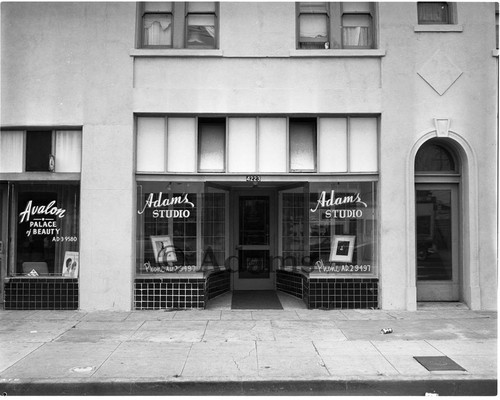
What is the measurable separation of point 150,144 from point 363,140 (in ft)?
15.5

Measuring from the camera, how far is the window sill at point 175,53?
1043 cm

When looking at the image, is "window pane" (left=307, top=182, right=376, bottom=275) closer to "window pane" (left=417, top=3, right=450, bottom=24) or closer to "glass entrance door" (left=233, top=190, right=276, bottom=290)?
"glass entrance door" (left=233, top=190, right=276, bottom=290)

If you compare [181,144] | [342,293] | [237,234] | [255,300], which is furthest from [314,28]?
[255,300]

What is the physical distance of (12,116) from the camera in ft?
34.2

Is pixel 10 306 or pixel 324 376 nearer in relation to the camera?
Result: pixel 324 376

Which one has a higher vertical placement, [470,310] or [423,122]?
[423,122]

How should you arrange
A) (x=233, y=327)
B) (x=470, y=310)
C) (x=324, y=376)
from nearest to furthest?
(x=324, y=376) < (x=233, y=327) < (x=470, y=310)

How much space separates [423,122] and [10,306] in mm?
9777

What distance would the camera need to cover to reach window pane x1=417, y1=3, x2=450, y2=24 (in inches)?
423

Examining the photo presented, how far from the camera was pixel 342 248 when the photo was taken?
10766 mm

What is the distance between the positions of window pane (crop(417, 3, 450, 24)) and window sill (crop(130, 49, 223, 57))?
4.57 m

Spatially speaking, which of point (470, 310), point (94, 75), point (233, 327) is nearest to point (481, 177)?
point (470, 310)

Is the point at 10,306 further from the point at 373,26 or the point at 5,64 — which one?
the point at 373,26

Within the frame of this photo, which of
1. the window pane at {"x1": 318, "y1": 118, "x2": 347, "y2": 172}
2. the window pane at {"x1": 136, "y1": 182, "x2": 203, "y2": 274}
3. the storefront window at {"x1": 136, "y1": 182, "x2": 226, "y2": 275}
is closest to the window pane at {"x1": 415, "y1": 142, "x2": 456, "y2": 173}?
the window pane at {"x1": 318, "y1": 118, "x2": 347, "y2": 172}
